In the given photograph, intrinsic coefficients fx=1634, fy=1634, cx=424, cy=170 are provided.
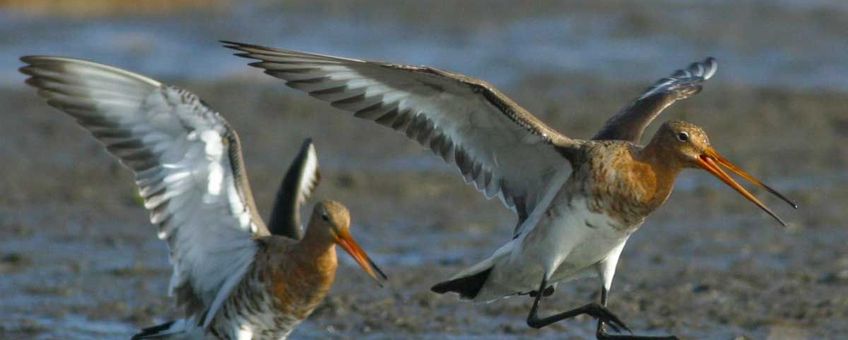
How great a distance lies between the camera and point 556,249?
7918mm

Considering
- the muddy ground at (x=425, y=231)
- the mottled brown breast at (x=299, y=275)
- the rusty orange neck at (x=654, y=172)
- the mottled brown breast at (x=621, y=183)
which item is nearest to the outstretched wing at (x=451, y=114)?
the mottled brown breast at (x=621, y=183)

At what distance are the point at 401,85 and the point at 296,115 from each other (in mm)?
6595

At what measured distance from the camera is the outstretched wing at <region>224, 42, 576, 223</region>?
770cm

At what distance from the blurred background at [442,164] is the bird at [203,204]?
39.4 inches

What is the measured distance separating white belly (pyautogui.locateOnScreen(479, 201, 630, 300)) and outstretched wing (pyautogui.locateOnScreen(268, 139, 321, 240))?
106 centimetres

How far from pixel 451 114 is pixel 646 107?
4.55 feet

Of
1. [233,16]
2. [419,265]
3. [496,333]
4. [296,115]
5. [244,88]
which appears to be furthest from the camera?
[233,16]

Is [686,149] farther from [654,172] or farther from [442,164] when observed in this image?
[442,164]

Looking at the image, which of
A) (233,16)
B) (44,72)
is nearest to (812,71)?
(233,16)

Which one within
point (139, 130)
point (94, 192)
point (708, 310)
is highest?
point (139, 130)

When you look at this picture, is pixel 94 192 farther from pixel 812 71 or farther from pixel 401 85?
pixel 812 71

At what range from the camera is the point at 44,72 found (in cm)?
766

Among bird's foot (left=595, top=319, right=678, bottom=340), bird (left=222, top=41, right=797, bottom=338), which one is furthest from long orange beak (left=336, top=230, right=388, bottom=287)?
bird's foot (left=595, top=319, right=678, bottom=340)

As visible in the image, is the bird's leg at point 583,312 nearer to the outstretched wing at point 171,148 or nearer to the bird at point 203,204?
the bird at point 203,204
